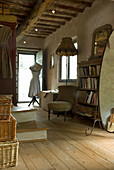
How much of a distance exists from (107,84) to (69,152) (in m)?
1.40

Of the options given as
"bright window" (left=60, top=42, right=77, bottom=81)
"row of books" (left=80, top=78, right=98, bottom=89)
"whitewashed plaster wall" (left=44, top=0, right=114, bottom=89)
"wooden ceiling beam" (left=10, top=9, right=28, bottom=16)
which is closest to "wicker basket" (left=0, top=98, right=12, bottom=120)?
"row of books" (left=80, top=78, right=98, bottom=89)

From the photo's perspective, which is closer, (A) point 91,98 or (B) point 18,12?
(A) point 91,98

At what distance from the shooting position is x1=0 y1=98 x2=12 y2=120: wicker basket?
191 cm

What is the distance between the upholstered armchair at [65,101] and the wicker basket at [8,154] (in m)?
2.36

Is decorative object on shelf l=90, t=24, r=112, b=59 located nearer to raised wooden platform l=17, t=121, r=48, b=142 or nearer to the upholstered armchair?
the upholstered armchair

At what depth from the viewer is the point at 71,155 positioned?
225cm

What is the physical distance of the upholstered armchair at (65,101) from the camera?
4254mm

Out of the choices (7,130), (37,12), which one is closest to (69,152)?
(7,130)

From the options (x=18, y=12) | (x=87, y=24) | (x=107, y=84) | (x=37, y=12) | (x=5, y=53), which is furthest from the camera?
(x=18, y=12)

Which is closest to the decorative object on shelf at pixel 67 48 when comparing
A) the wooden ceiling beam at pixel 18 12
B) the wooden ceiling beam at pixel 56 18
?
the wooden ceiling beam at pixel 56 18

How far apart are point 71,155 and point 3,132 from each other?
936 millimetres

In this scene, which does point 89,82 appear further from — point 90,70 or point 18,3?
point 18,3

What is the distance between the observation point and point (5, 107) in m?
1.93

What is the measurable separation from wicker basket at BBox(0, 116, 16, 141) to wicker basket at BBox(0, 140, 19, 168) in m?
0.06
